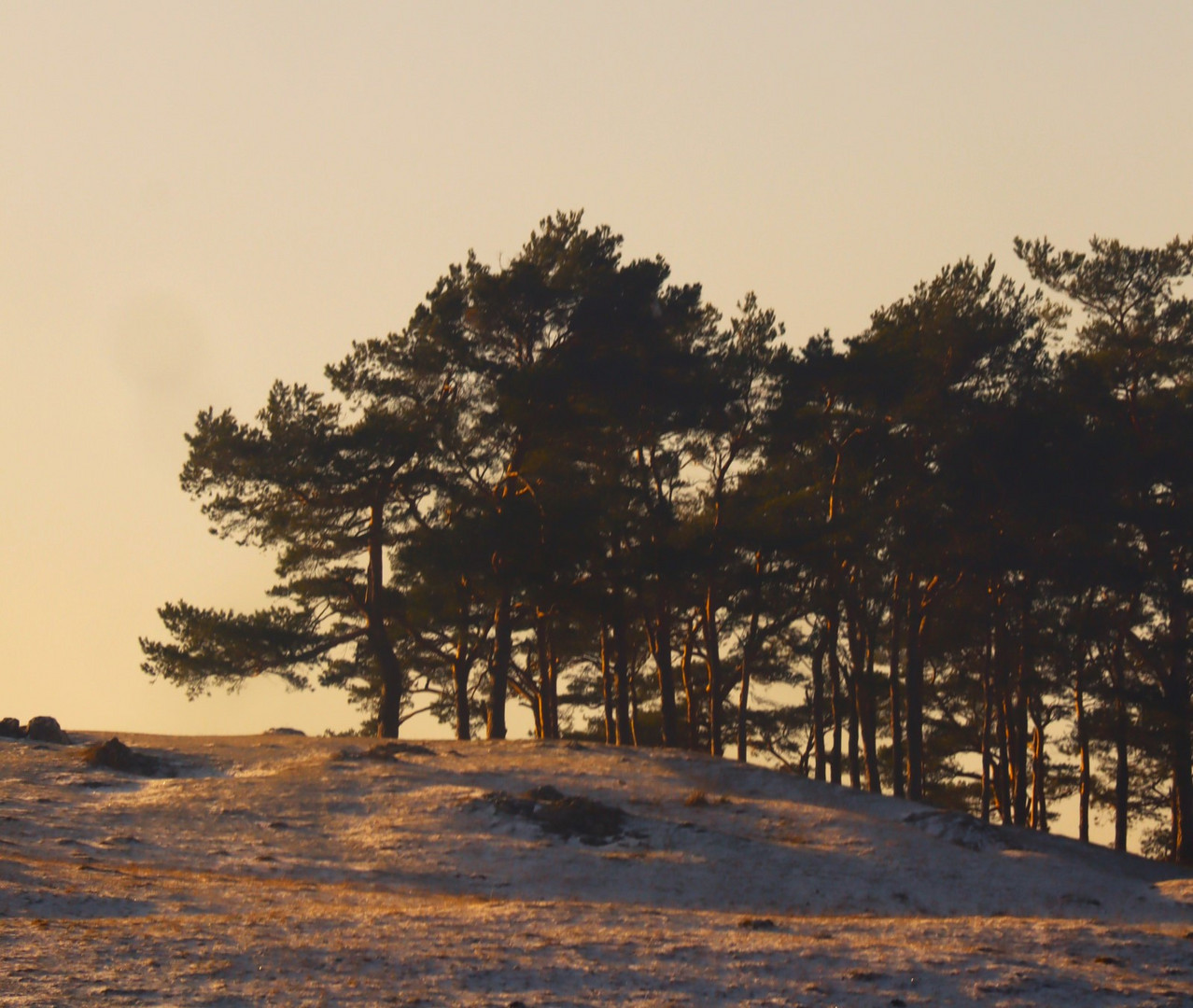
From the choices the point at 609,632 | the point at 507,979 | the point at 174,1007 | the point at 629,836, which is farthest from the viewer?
the point at 609,632

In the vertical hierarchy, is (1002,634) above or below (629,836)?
above

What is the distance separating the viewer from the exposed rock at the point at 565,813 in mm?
30312

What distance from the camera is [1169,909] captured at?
2697 cm

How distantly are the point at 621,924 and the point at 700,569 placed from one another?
2244 cm

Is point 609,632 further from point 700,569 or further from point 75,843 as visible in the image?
point 75,843

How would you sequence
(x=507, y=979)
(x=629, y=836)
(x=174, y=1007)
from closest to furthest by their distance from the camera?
1. (x=174, y=1007)
2. (x=507, y=979)
3. (x=629, y=836)

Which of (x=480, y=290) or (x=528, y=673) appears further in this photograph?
(x=528, y=673)

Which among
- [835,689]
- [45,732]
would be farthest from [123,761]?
[835,689]

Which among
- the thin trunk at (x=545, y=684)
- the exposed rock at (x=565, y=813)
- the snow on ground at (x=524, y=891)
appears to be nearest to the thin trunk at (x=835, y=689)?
the snow on ground at (x=524, y=891)

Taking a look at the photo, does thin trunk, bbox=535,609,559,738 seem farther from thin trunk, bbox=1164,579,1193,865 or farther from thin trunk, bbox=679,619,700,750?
thin trunk, bbox=1164,579,1193,865

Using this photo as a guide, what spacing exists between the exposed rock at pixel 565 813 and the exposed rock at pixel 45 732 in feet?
44.8

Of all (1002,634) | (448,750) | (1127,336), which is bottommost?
(448,750)

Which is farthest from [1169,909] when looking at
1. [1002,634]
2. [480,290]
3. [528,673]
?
[528,673]

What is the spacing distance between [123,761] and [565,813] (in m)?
11.3
